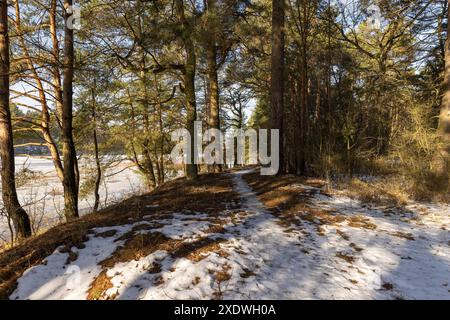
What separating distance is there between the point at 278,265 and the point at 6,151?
19.2 feet

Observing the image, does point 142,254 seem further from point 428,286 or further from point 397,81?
point 397,81

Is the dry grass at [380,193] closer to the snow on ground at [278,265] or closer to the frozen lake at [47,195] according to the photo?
the snow on ground at [278,265]

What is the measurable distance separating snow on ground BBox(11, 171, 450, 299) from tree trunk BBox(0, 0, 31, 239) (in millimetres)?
2920

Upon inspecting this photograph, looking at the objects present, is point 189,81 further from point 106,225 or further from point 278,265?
point 278,265

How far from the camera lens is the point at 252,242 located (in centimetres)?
387

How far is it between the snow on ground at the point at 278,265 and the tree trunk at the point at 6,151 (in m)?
2.92

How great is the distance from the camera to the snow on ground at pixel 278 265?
2648mm

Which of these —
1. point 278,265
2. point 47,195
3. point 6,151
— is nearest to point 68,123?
point 6,151

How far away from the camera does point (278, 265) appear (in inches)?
128

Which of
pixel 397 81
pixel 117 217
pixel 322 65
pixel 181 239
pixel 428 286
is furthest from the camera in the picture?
pixel 322 65

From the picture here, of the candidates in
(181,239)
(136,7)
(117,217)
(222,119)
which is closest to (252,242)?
(181,239)

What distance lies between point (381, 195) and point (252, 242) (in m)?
4.59

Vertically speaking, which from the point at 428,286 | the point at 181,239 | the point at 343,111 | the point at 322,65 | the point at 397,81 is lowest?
the point at 428,286

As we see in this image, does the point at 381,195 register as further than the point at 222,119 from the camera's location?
No
